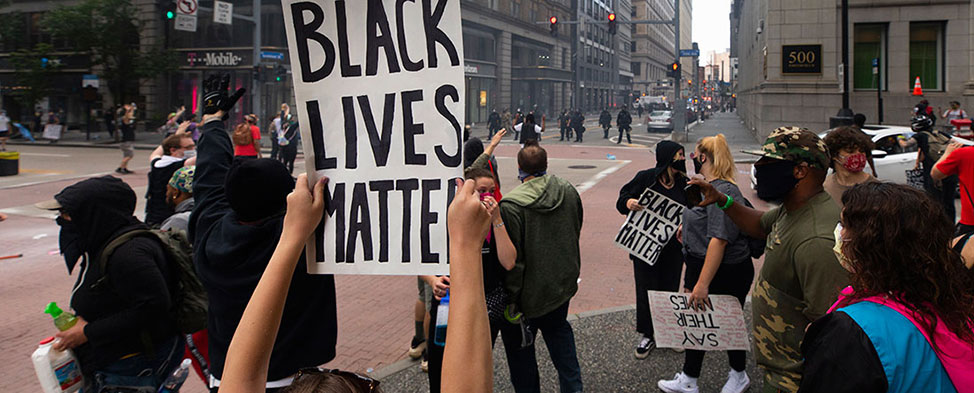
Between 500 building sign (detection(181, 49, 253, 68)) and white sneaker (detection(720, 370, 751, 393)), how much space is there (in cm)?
3697

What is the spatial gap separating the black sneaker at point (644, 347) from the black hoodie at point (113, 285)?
139 inches

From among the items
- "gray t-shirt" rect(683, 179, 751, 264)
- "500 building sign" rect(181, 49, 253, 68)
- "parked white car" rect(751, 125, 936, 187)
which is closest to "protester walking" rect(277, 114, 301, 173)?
"parked white car" rect(751, 125, 936, 187)

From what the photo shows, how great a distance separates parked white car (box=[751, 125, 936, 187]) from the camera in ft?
43.9

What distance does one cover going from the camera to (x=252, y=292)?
2.66 metres

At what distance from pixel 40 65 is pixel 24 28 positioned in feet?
32.7

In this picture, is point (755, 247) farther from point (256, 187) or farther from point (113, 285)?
point (113, 285)

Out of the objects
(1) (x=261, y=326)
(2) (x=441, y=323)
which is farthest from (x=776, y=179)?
(1) (x=261, y=326)

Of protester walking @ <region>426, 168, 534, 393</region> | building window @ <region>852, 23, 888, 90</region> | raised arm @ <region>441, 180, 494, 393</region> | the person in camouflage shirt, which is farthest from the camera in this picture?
building window @ <region>852, 23, 888, 90</region>

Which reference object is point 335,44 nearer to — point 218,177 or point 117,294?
point 218,177

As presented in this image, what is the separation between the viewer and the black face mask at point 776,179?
3.20 meters

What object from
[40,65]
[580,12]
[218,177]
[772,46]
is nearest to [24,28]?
[40,65]

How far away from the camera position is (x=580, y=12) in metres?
77.1

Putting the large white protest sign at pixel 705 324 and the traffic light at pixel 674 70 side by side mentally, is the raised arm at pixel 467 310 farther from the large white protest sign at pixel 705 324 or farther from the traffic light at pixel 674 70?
the traffic light at pixel 674 70

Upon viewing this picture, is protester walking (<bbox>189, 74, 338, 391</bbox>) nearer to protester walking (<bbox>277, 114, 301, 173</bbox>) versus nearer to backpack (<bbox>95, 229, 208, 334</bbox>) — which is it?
backpack (<bbox>95, 229, 208, 334</bbox>)
